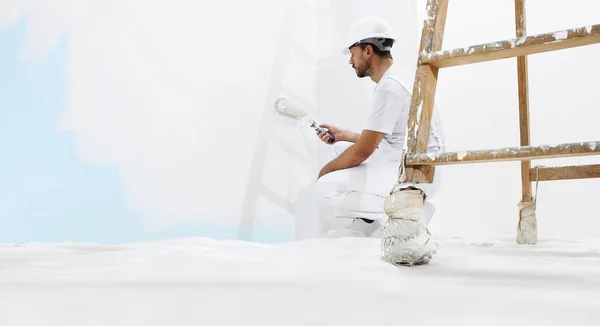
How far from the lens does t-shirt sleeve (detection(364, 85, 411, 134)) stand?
80.6 inches

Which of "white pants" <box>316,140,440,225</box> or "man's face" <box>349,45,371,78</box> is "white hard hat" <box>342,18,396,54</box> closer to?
"man's face" <box>349,45,371,78</box>

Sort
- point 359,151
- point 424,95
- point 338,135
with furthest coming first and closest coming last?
1. point 338,135
2. point 359,151
3. point 424,95

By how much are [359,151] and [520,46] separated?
4.19 ft

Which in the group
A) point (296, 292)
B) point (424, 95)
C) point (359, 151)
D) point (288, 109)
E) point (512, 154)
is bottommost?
point (296, 292)

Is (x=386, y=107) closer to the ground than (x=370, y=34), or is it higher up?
closer to the ground

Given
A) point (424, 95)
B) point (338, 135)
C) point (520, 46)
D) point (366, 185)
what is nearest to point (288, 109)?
point (338, 135)

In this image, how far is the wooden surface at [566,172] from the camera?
2014 mm

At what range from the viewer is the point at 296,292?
30.5 inches

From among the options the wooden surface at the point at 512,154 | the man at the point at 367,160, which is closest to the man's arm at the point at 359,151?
the man at the point at 367,160

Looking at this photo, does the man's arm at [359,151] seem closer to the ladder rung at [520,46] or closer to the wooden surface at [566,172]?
the wooden surface at [566,172]

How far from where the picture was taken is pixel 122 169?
2.09 m

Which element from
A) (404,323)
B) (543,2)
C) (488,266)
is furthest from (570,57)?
(404,323)

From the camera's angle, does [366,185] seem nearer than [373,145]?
No

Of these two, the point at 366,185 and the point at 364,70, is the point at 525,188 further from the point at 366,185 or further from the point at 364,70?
the point at 364,70
